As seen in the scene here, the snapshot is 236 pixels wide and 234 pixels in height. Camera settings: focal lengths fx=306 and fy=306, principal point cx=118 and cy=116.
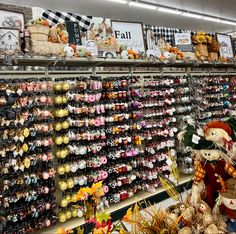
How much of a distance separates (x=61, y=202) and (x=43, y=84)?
4.44 ft

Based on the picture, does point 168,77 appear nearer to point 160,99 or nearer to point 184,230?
point 160,99

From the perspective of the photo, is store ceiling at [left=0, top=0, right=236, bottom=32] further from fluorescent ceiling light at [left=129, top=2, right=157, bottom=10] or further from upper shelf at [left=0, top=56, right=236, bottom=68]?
upper shelf at [left=0, top=56, right=236, bottom=68]

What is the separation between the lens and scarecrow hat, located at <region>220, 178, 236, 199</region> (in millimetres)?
1868

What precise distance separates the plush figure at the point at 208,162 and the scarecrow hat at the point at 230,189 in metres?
0.06

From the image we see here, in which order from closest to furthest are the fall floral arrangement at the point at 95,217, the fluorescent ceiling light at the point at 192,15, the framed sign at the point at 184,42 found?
the fall floral arrangement at the point at 95,217, the framed sign at the point at 184,42, the fluorescent ceiling light at the point at 192,15

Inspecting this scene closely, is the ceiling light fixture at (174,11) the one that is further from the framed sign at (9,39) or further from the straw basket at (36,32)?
the framed sign at (9,39)

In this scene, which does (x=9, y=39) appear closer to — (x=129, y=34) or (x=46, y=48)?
(x=46, y=48)

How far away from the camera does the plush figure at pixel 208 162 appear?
82.0 inches

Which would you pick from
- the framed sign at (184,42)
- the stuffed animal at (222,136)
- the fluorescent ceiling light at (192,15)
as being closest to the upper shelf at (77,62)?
the framed sign at (184,42)

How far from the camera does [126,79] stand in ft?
13.8

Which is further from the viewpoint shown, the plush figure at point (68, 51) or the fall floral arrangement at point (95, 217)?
the plush figure at point (68, 51)

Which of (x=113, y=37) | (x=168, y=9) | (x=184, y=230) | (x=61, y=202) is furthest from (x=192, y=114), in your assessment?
(x=168, y=9)

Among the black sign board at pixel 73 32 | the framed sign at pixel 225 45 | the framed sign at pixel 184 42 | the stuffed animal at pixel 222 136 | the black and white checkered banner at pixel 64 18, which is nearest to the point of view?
the stuffed animal at pixel 222 136

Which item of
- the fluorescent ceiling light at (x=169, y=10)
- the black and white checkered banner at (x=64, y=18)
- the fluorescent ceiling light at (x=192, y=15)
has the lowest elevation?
the black and white checkered banner at (x=64, y=18)
